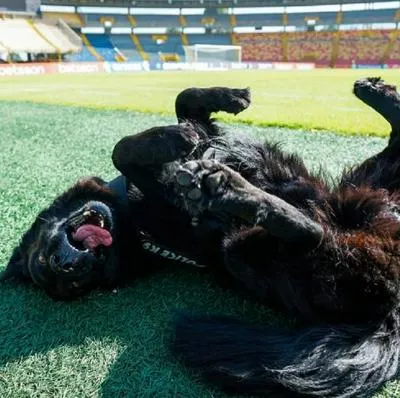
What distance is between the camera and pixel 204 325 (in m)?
1.53

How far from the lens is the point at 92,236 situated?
71.5 inches

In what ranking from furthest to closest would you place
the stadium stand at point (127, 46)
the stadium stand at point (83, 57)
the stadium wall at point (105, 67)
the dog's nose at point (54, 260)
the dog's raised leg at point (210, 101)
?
the stadium stand at point (127, 46), the stadium stand at point (83, 57), the stadium wall at point (105, 67), the dog's raised leg at point (210, 101), the dog's nose at point (54, 260)

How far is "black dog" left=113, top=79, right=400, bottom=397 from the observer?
52.4 inches

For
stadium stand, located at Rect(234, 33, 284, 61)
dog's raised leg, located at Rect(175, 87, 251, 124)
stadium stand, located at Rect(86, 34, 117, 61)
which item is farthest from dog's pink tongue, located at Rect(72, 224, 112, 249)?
stadium stand, located at Rect(234, 33, 284, 61)

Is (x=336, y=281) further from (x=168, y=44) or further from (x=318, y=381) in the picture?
(x=168, y=44)

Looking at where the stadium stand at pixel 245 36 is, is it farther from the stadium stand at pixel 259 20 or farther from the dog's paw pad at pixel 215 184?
the dog's paw pad at pixel 215 184

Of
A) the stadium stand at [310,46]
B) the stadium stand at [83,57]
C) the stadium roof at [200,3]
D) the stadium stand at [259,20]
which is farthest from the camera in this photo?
the stadium stand at [259,20]

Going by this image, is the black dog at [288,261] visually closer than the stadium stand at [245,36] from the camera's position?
Yes

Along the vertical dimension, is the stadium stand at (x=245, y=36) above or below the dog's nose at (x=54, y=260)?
below

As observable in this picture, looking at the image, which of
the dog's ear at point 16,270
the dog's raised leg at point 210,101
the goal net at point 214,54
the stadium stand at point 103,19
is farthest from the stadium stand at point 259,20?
the dog's ear at point 16,270

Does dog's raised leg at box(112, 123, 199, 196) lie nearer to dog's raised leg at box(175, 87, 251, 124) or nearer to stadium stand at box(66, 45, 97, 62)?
dog's raised leg at box(175, 87, 251, 124)

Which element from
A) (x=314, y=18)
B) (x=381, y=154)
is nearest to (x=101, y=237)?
(x=381, y=154)

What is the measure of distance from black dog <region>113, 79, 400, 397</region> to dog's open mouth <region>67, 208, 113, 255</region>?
0.16 metres

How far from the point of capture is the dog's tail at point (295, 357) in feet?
4.22
